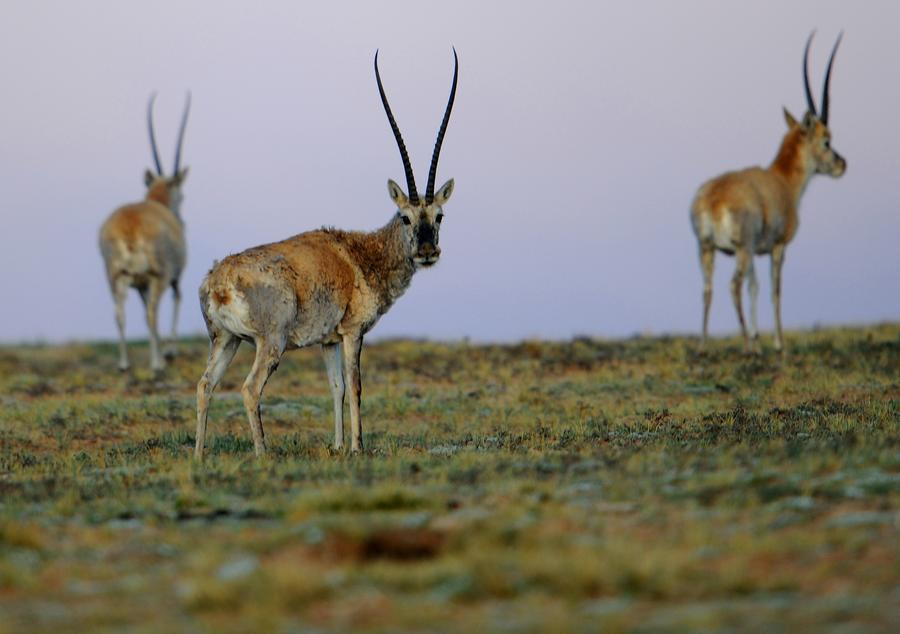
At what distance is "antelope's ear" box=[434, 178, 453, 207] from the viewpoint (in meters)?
15.1

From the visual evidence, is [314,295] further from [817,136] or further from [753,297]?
[817,136]

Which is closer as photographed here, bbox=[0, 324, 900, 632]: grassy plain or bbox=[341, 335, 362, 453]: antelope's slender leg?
bbox=[0, 324, 900, 632]: grassy plain

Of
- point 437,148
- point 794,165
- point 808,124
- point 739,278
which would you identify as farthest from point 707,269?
point 437,148

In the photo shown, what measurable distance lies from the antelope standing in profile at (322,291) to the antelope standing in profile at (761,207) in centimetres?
1007

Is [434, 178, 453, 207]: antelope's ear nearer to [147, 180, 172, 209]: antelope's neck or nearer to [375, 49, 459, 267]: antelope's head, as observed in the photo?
[375, 49, 459, 267]: antelope's head

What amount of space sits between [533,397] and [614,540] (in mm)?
12680

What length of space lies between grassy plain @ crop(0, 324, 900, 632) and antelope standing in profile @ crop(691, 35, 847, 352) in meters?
7.13

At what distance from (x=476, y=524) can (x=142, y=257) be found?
19075 millimetres

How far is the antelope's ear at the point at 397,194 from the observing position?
15.1 metres

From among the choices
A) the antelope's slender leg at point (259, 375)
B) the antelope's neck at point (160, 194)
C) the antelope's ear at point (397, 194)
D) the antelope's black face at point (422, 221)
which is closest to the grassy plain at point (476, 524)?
the antelope's slender leg at point (259, 375)

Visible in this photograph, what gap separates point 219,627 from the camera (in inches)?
242

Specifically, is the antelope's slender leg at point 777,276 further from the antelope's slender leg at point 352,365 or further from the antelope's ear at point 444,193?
the antelope's slender leg at point 352,365

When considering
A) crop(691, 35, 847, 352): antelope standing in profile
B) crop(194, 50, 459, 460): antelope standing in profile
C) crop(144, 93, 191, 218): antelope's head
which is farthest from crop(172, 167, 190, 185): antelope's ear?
crop(194, 50, 459, 460): antelope standing in profile

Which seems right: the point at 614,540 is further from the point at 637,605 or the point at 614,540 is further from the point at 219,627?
the point at 219,627
